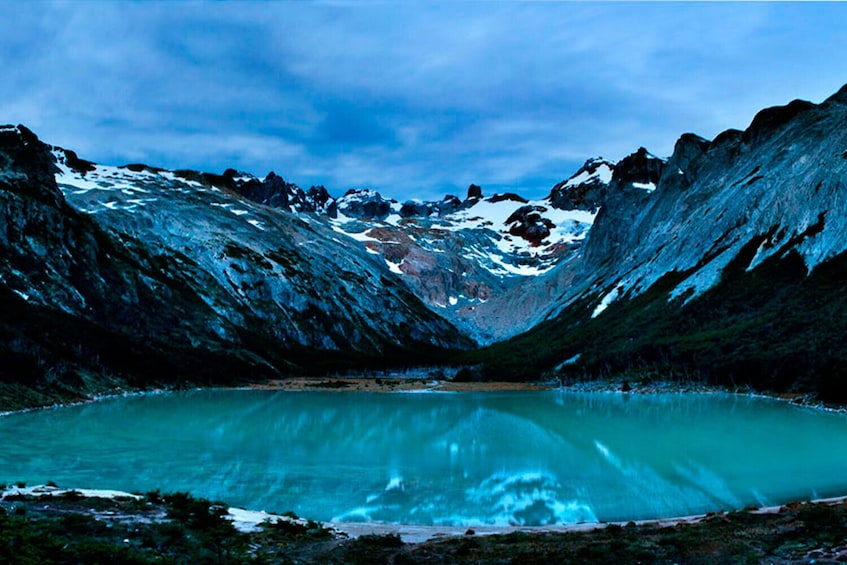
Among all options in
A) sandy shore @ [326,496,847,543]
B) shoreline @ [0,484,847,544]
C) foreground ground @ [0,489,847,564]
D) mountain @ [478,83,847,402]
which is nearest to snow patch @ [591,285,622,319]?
mountain @ [478,83,847,402]

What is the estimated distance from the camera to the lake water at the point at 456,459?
113ft

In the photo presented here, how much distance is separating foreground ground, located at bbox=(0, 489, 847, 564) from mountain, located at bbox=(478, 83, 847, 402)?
197ft

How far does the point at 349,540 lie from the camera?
24859 mm

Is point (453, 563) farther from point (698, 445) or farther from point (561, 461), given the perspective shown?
point (698, 445)

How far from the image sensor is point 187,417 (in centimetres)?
7838

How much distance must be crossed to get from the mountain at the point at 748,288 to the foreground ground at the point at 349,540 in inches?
2362

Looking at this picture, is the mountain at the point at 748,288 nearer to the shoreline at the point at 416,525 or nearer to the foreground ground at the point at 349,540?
the shoreline at the point at 416,525

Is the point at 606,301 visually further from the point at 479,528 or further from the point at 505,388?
the point at 479,528

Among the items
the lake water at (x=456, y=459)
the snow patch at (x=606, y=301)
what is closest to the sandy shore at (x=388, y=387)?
the snow patch at (x=606, y=301)

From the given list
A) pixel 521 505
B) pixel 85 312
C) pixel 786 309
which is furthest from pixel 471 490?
pixel 85 312

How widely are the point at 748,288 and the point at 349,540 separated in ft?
410

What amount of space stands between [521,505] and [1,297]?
111 m

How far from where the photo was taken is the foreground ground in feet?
64.8

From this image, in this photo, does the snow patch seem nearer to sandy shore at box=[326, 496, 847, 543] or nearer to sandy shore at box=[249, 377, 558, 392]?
sandy shore at box=[249, 377, 558, 392]
